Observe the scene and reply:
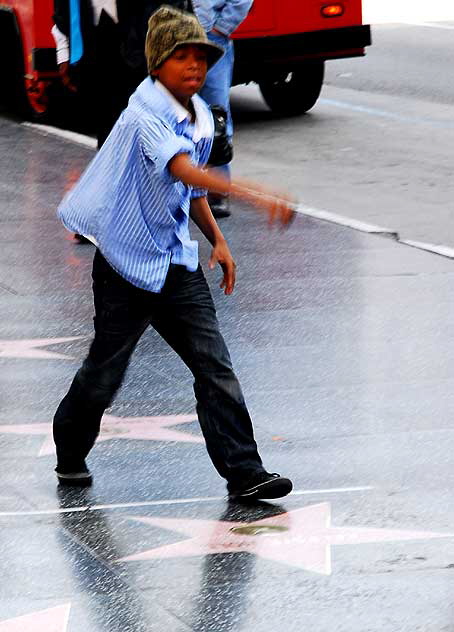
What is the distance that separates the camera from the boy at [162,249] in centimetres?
500

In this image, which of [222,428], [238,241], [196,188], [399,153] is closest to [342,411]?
[222,428]

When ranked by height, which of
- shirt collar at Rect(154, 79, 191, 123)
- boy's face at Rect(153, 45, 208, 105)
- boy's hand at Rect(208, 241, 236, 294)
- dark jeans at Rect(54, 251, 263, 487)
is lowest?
dark jeans at Rect(54, 251, 263, 487)

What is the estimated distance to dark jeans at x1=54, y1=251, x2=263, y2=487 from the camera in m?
5.26

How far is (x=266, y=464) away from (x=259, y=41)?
8.90m

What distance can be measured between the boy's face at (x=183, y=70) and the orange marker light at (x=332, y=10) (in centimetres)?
942

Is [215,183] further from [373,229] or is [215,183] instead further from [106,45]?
[373,229]

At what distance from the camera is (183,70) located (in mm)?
5000

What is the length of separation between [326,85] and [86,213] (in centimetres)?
1274

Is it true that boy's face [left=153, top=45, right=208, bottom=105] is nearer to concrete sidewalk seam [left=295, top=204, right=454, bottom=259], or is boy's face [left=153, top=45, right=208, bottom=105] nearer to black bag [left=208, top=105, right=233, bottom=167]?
black bag [left=208, top=105, right=233, bottom=167]

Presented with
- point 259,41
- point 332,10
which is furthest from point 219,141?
point 332,10

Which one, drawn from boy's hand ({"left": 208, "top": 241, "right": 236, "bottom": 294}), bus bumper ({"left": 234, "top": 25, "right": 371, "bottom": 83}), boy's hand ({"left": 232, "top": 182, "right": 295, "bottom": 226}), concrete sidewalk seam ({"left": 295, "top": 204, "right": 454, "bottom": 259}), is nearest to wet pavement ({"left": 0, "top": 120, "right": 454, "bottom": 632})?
concrete sidewalk seam ({"left": 295, "top": 204, "right": 454, "bottom": 259})

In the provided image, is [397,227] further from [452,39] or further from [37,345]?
[452,39]

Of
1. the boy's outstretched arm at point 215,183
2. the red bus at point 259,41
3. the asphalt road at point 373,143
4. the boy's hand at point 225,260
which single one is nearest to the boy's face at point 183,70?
the boy's outstretched arm at point 215,183

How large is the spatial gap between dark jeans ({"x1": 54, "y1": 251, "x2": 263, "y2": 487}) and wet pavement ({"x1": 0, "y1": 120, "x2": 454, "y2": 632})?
0.19 m
